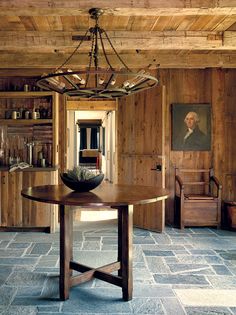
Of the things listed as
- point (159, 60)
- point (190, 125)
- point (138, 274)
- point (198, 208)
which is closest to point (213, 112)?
point (190, 125)

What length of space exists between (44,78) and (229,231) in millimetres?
3728

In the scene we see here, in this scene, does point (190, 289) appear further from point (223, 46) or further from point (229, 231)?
point (223, 46)

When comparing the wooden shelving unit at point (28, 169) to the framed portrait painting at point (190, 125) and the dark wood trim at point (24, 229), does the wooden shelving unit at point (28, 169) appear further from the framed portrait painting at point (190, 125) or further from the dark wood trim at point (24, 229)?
the framed portrait painting at point (190, 125)

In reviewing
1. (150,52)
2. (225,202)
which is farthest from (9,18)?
(225,202)

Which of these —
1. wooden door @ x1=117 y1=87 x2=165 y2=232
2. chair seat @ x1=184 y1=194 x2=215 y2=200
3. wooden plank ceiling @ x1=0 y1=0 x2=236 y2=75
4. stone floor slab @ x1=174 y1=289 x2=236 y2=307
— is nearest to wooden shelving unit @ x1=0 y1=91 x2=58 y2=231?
wooden plank ceiling @ x1=0 y1=0 x2=236 y2=75

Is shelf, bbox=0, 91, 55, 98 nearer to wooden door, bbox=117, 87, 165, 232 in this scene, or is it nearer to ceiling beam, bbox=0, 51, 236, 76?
ceiling beam, bbox=0, 51, 236, 76

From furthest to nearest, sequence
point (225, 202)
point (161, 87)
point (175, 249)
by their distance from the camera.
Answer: point (225, 202) < point (161, 87) < point (175, 249)

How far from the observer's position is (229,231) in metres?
5.24

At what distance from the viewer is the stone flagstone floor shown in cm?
274

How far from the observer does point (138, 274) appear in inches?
135

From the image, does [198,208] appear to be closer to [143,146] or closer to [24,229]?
[143,146]

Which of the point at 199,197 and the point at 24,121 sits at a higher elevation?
the point at 24,121

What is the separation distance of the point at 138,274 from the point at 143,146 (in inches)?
92.6

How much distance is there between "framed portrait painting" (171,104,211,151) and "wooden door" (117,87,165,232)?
0.58m
